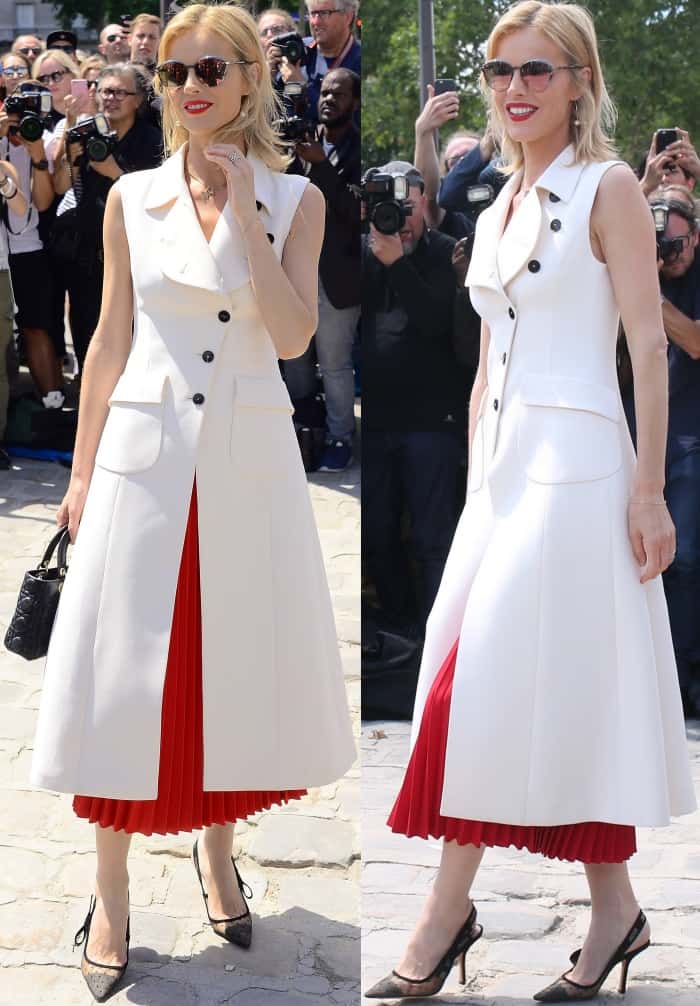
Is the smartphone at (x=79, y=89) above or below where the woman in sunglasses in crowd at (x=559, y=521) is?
above

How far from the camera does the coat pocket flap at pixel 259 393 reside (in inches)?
113

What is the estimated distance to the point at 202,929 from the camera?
128 inches

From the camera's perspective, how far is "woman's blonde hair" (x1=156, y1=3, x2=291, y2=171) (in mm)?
2764

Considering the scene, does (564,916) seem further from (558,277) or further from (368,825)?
(558,277)

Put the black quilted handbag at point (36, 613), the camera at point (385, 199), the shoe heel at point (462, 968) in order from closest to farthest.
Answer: the shoe heel at point (462, 968) < the camera at point (385, 199) < the black quilted handbag at point (36, 613)

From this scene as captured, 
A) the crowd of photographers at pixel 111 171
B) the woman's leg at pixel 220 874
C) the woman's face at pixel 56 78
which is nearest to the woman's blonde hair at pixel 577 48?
the woman's leg at pixel 220 874

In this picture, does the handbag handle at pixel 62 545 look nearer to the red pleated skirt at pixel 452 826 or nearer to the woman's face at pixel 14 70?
the red pleated skirt at pixel 452 826

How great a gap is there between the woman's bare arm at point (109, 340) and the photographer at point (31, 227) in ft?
14.0

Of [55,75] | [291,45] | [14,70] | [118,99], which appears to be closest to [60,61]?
[55,75]

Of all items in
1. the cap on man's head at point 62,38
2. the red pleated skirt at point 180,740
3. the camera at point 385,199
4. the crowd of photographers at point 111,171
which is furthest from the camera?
the cap on man's head at point 62,38

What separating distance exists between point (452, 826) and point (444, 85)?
132 centimetres

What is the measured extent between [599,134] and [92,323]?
205 inches

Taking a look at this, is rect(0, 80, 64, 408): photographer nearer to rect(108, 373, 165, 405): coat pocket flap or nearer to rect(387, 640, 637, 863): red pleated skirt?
rect(108, 373, 165, 405): coat pocket flap

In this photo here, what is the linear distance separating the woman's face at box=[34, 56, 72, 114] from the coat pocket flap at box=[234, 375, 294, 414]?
5.17 meters
